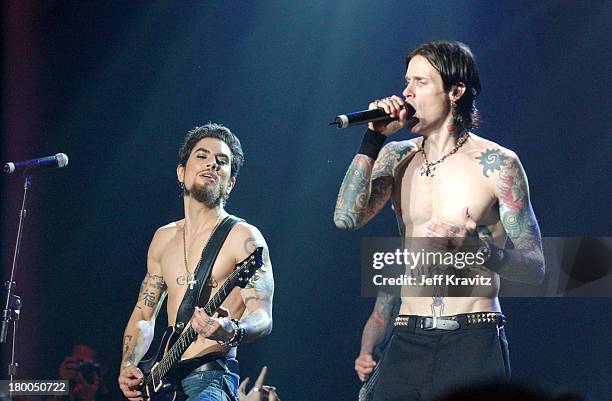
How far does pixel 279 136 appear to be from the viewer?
4.25m

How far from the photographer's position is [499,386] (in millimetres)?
719

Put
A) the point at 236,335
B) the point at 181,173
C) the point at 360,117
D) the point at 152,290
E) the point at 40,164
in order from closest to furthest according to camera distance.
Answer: the point at 360,117 → the point at 236,335 → the point at 152,290 → the point at 181,173 → the point at 40,164

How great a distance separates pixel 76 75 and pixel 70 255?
977 millimetres

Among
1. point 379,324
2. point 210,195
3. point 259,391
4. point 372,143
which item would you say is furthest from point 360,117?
point 259,391

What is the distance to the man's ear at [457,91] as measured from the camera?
10.2ft

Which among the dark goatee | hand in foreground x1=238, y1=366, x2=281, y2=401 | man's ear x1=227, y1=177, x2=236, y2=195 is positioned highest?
man's ear x1=227, y1=177, x2=236, y2=195

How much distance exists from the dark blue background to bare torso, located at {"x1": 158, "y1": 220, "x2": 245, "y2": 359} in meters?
0.40

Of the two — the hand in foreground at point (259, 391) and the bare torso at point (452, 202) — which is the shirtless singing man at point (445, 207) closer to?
the bare torso at point (452, 202)

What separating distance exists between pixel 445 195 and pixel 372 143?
33cm

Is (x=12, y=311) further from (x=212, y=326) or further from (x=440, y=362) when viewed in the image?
(x=440, y=362)

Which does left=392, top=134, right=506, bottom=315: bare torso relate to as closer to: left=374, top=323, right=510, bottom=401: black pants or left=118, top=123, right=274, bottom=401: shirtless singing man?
left=374, top=323, right=510, bottom=401: black pants

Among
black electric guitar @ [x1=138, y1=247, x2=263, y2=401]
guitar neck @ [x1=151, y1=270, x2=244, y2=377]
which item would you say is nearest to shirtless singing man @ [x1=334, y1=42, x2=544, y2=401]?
black electric guitar @ [x1=138, y1=247, x2=263, y2=401]

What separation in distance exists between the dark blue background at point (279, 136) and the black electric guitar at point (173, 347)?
2.21ft

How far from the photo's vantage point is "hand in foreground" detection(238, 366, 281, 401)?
395cm
